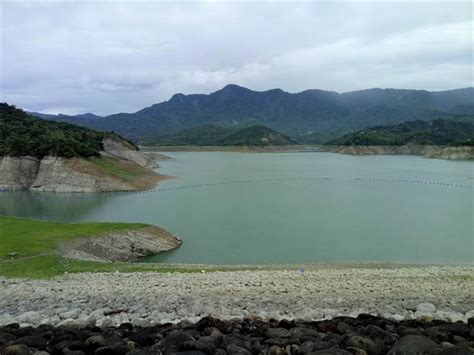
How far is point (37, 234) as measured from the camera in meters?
23.8

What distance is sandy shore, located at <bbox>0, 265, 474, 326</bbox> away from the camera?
11.1 m

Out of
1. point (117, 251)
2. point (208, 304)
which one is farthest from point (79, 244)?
point (208, 304)

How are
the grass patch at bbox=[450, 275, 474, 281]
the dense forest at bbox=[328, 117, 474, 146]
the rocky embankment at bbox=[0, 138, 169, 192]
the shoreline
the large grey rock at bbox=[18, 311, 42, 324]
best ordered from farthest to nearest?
the dense forest at bbox=[328, 117, 474, 146], the shoreline, the rocky embankment at bbox=[0, 138, 169, 192], the grass patch at bbox=[450, 275, 474, 281], the large grey rock at bbox=[18, 311, 42, 324]

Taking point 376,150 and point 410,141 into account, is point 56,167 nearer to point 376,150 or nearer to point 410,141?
point 376,150

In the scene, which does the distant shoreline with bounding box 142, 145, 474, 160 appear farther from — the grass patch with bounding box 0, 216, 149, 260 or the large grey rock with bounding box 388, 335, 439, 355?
the large grey rock with bounding box 388, 335, 439, 355

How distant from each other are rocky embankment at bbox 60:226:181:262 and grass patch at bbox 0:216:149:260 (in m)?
0.51

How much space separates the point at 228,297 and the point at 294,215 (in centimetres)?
2511

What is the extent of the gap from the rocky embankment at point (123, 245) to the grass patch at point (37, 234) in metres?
0.51

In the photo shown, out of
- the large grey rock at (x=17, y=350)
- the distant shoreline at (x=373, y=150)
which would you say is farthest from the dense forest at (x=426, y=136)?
the large grey rock at (x=17, y=350)

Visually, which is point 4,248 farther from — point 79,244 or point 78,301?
point 78,301

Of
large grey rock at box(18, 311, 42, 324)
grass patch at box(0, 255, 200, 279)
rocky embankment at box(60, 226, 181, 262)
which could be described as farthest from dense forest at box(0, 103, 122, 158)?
large grey rock at box(18, 311, 42, 324)

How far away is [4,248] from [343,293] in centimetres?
1605

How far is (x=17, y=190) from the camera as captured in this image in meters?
59.2

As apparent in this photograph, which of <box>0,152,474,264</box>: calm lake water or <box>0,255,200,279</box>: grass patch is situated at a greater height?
<box>0,255,200,279</box>: grass patch
